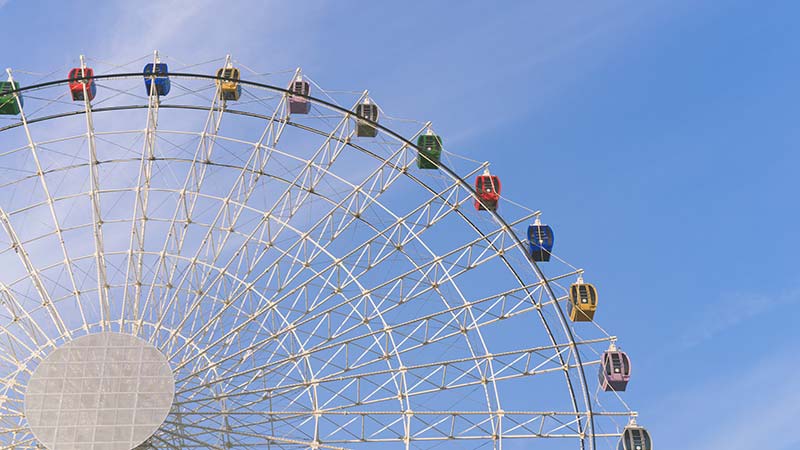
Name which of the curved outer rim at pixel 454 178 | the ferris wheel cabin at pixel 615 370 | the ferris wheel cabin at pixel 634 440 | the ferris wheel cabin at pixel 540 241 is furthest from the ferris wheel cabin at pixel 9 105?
the ferris wheel cabin at pixel 634 440

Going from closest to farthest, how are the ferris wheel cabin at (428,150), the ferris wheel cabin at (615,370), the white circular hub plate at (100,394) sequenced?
the white circular hub plate at (100,394) → the ferris wheel cabin at (615,370) → the ferris wheel cabin at (428,150)

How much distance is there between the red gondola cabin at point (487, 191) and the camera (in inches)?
1903

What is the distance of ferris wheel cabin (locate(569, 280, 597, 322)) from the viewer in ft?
155

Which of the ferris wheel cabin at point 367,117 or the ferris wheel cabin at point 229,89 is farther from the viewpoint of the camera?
the ferris wheel cabin at point 367,117

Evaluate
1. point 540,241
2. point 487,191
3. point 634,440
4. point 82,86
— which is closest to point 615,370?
point 634,440

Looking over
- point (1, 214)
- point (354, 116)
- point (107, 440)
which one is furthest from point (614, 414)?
point (1, 214)

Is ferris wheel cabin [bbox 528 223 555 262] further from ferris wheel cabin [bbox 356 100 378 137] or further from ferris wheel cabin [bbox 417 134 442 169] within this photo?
ferris wheel cabin [bbox 356 100 378 137]

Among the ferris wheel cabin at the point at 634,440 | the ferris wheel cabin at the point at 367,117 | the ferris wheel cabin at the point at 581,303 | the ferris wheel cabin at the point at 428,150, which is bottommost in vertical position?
the ferris wheel cabin at the point at 634,440

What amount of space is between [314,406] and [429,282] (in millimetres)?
6524

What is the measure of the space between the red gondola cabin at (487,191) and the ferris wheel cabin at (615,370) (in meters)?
7.04

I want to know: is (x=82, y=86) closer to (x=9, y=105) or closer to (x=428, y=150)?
(x=9, y=105)

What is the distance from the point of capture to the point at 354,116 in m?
49.0

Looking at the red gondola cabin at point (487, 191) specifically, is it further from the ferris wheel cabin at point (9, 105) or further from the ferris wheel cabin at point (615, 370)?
the ferris wheel cabin at point (9, 105)

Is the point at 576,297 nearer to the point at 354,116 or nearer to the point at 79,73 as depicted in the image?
the point at 354,116
